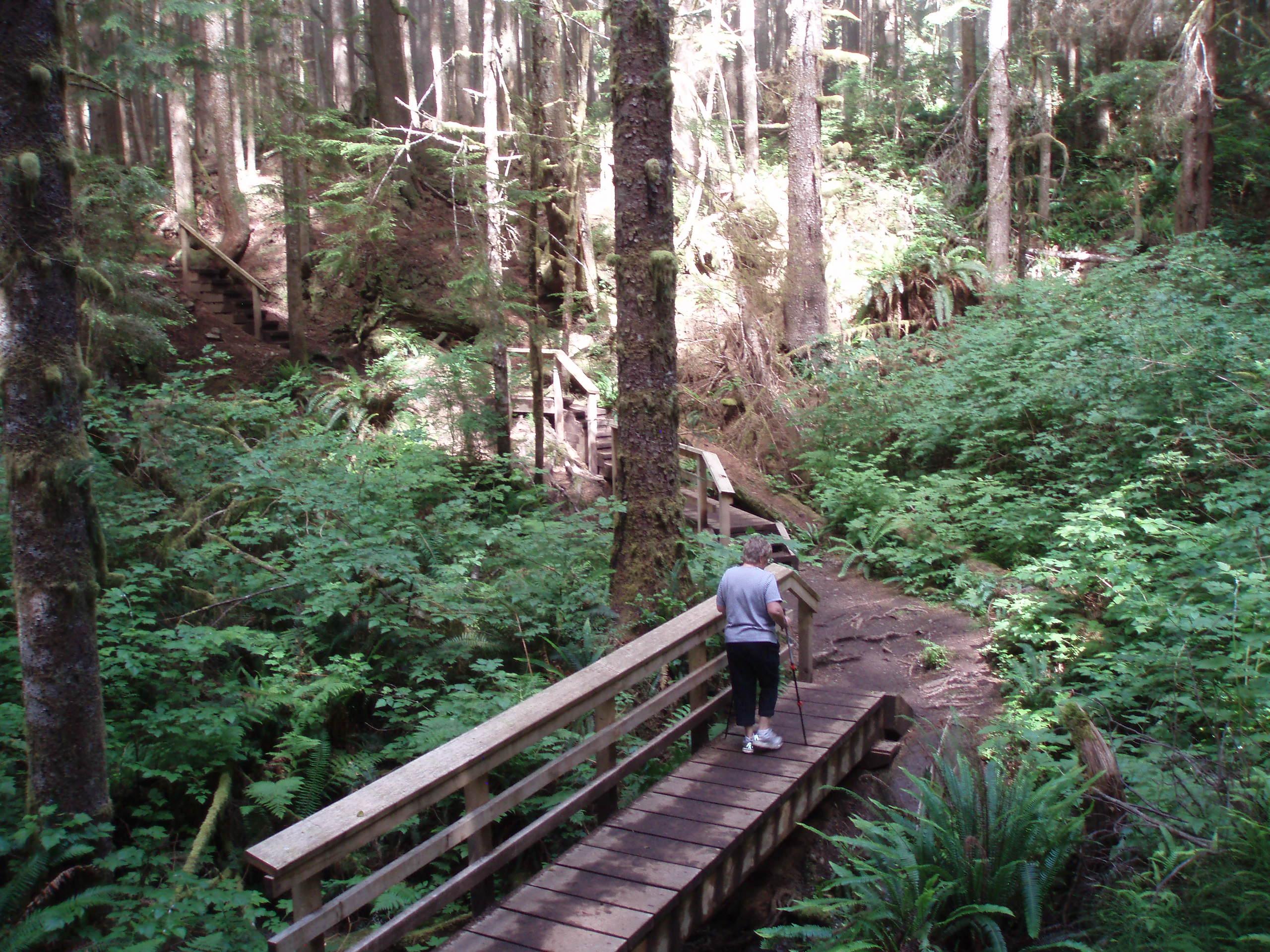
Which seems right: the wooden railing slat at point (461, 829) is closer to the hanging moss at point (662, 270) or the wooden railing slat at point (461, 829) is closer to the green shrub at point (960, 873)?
the green shrub at point (960, 873)

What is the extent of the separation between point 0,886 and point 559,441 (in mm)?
10386

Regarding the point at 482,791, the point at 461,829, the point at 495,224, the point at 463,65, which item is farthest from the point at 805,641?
the point at 463,65

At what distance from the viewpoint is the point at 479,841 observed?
4.23m

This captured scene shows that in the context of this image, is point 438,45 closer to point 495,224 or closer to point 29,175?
point 495,224

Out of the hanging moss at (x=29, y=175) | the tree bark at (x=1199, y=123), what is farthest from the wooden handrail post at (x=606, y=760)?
the tree bark at (x=1199, y=123)

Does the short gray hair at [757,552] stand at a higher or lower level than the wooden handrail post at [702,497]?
higher

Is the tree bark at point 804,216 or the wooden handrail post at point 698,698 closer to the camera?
the wooden handrail post at point 698,698

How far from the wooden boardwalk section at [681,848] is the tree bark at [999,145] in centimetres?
1575

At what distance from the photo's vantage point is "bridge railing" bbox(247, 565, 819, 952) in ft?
10.9

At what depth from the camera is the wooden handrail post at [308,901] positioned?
328 cm

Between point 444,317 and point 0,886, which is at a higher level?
point 444,317

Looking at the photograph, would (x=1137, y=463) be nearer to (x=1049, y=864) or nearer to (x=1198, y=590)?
(x=1198, y=590)

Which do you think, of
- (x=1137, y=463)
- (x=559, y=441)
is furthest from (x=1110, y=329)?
(x=559, y=441)

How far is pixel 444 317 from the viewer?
18.1 m
